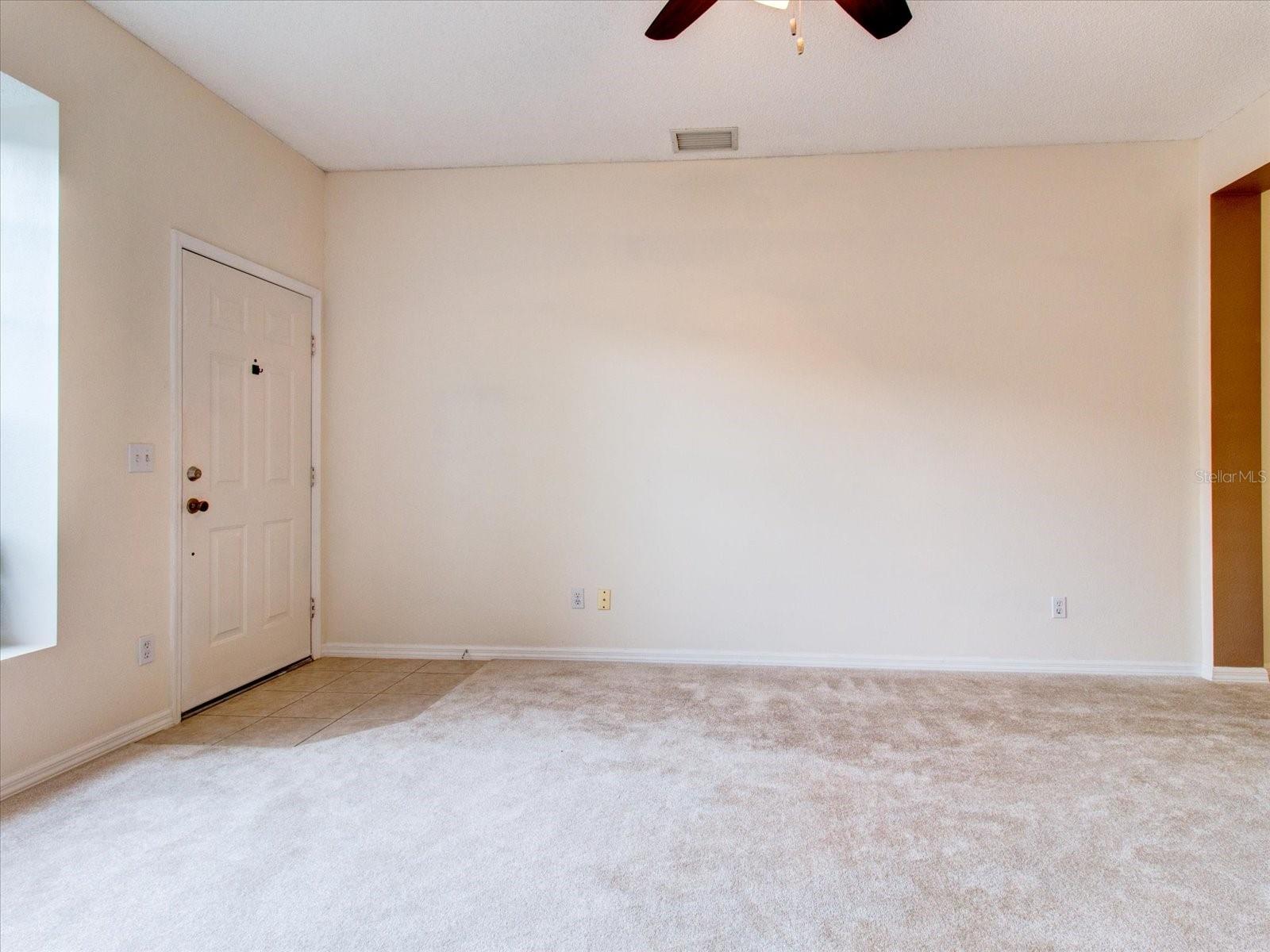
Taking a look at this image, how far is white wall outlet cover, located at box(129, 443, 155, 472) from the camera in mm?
2668

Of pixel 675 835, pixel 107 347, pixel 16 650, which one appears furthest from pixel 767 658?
pixel 107 347

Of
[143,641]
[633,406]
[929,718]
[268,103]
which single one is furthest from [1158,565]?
[268,103]

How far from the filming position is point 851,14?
81.5 inches

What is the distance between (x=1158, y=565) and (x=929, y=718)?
66.6 inches

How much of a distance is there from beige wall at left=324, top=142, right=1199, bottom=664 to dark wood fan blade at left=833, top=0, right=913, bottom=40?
5.26 feet

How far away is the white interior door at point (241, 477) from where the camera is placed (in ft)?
9.84

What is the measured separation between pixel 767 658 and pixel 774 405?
138 cm

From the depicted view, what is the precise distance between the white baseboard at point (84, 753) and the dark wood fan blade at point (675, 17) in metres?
3.13

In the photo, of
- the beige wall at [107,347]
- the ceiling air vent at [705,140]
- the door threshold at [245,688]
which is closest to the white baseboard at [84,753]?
the beige wall at [107,347]

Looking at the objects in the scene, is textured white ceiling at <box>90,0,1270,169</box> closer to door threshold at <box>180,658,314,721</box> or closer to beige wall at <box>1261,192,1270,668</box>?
beige wall at <box>1261,192,1270,668</box>

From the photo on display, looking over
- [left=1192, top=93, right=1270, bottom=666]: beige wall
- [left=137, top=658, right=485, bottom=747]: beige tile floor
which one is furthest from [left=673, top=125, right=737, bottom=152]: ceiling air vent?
[left=137, top=658, right=485, bottom=747]: beige tile floor

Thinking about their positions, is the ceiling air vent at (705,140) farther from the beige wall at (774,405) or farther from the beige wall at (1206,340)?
the beige wall at (1206,340)

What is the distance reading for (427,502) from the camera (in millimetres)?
3955

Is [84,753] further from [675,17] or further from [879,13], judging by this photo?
[879,13]
